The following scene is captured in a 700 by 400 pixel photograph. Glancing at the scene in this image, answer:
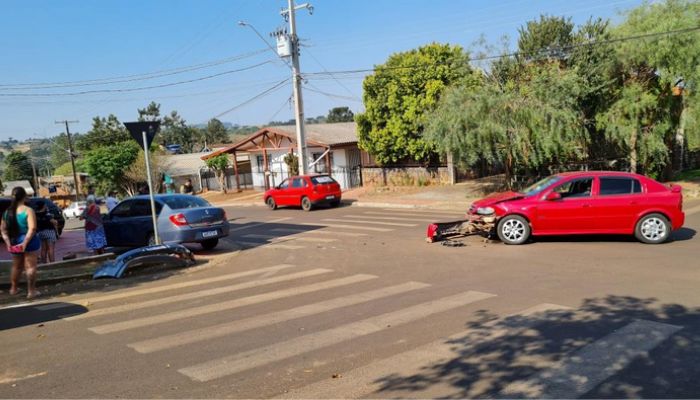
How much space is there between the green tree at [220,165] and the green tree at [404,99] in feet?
44.4

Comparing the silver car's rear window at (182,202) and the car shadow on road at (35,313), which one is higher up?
the silver car's rear window at (182,202)

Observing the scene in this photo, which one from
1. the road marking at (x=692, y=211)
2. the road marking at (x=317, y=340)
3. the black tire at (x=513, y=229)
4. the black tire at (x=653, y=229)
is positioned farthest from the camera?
the road marking at (x=692, y=211)

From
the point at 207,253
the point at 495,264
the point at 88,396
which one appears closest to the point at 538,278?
the point at 495,264

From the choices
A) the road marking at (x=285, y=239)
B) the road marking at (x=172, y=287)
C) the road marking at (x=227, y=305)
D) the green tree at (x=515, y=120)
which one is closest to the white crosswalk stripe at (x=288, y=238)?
the road marking at (x=285, y=239)

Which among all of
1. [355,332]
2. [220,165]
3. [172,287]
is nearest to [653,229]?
[355,332]

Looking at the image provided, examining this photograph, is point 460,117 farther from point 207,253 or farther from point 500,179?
point 207,253

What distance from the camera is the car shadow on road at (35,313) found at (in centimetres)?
727

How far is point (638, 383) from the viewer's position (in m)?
4.48

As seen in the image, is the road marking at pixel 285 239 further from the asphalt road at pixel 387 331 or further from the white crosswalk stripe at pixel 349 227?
the asphalt road at pixel 387 331

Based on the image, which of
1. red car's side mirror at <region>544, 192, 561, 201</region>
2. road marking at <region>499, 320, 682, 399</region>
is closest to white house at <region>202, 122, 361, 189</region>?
red car's side mirror at <region>544, 192, 561, 201</region>

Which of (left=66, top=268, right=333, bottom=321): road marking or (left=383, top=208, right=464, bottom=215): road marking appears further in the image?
(left=383, top=208, right=464, bottom=215): road marking

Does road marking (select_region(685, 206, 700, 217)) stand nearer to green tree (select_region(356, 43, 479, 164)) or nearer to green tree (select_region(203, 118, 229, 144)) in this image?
green tree (select_region(356, 43, 479, 164))

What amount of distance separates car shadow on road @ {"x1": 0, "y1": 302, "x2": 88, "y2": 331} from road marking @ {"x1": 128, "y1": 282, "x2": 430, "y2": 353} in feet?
7.18

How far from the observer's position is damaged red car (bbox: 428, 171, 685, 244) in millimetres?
11320
